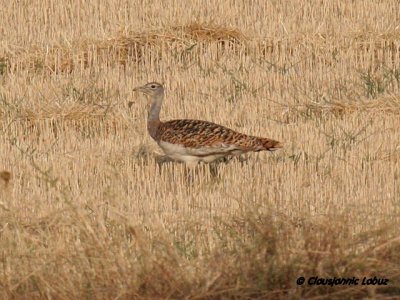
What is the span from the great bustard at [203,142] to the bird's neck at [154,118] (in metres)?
0.23

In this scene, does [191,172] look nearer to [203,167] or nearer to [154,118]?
[203,167]

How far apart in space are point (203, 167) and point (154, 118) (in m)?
0.70

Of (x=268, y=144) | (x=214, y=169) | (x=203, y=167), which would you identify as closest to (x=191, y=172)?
(x=203, y=167)

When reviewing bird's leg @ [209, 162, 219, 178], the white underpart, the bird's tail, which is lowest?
bird's leg @ [209, 162, 219, 178]

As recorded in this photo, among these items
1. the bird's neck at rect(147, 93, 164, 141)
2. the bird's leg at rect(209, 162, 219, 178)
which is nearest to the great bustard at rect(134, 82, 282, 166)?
the bird's leg at rect(209, 162, 219, 178)

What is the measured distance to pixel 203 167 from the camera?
10.0 meters

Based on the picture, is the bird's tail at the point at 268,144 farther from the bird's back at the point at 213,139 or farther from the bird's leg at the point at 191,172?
the bird's leg at the point at 191,172

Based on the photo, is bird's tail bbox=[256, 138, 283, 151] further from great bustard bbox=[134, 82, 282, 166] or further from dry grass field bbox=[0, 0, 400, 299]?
dry grass field bbox=[0, 0, 400, 299]

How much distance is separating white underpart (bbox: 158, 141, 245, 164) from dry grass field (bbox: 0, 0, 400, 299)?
16 cm

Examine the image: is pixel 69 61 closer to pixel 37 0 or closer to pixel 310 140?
pixel 37 0

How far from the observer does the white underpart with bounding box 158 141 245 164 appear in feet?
31.8

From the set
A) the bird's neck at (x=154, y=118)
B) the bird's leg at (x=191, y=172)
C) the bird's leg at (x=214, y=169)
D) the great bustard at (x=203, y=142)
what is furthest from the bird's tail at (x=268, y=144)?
the bird's neck at (x=154, y=118)

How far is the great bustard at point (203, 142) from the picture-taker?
967 cm

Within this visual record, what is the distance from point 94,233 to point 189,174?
3.37m
